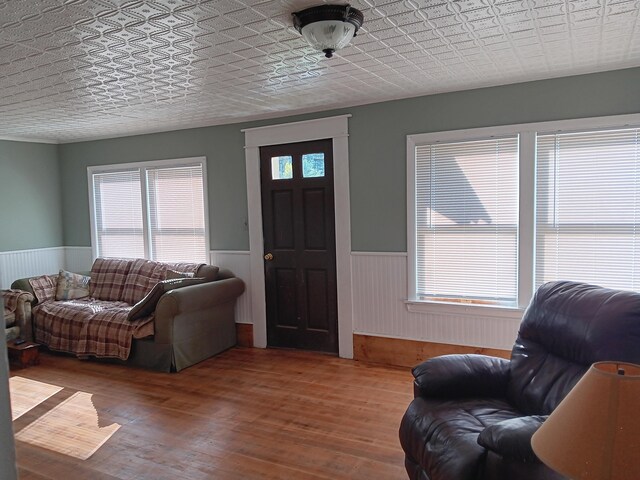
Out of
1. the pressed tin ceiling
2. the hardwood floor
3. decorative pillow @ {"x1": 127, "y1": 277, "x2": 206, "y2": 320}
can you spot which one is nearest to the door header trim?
the pressed tin ceiling

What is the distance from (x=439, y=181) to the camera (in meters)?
3.97

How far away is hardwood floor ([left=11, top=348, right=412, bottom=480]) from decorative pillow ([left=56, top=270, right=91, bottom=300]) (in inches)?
31.5

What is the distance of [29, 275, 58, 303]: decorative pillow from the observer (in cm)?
508

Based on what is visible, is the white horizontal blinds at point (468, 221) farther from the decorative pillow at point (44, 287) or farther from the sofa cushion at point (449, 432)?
the decorative pillow at point (44, 287)

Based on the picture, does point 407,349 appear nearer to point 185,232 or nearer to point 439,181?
point 439,181

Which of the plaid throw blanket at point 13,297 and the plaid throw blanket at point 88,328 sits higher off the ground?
the plaid throw blanket at point 13,297

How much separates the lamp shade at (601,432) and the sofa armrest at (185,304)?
3.60 m

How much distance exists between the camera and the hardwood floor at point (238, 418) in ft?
8.68

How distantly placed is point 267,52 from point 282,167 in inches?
78.7

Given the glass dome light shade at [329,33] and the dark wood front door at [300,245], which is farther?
the dark wood front door at [300,245]

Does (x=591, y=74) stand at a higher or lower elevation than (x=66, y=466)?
higher

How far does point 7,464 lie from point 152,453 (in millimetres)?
2374

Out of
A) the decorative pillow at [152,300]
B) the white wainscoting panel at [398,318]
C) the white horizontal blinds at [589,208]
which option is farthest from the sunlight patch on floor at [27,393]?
the white horizontal blinds at [589,208]

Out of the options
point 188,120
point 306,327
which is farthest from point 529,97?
point 188,120
